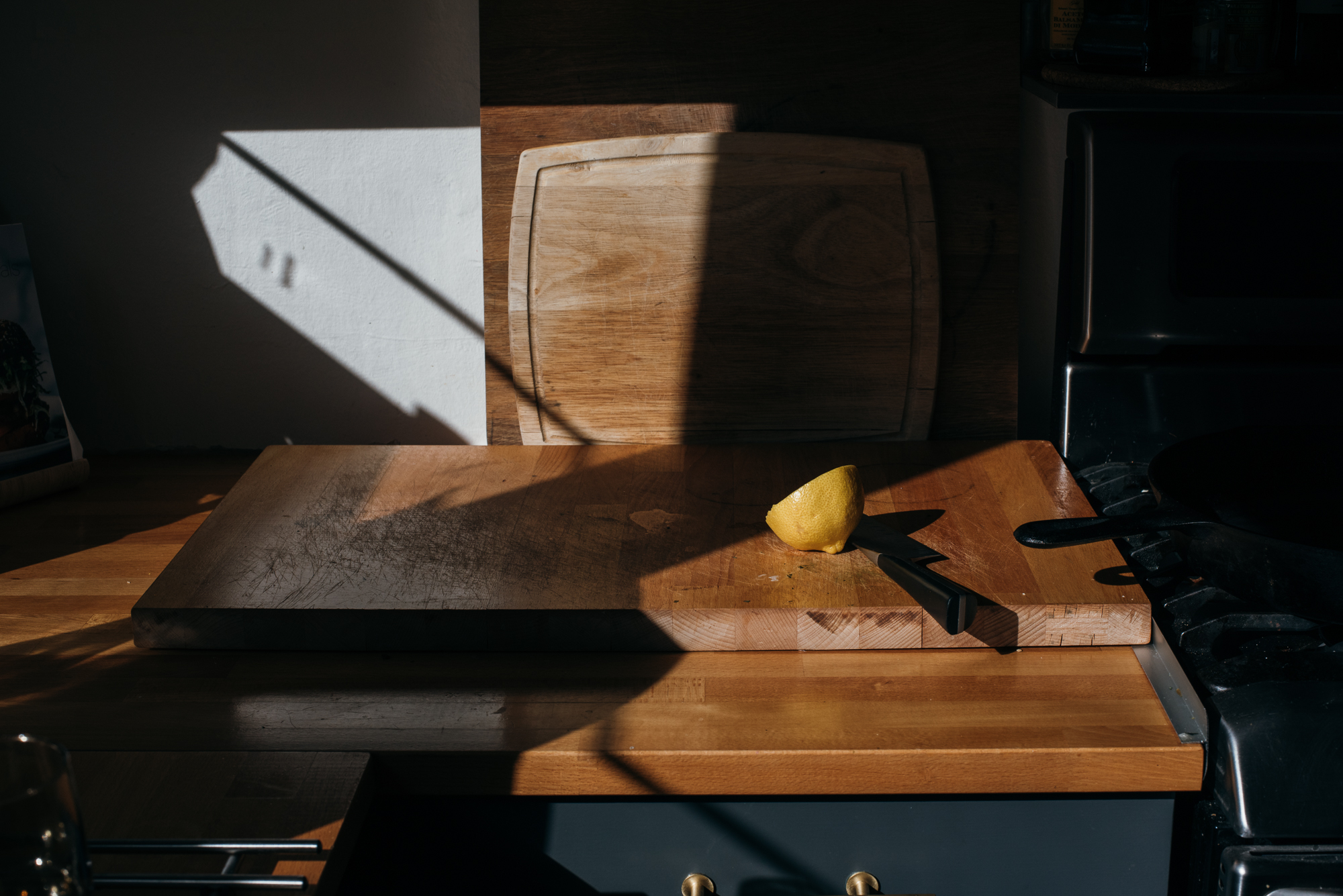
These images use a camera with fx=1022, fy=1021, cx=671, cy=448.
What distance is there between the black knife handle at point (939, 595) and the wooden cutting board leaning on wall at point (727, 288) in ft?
1.45

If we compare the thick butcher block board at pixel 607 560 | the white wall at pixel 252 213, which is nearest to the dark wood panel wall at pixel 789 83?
the white wall at pixel 252 213

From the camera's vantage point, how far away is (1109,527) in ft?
2.77

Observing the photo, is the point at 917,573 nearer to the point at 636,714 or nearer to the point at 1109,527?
the point at 1109,527

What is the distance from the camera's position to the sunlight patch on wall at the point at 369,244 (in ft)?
4.69

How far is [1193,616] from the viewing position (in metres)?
0.87

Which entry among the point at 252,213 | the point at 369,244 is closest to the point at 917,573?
the point at 369,244

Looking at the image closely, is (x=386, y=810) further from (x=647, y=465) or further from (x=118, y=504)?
(x=118, y=504)

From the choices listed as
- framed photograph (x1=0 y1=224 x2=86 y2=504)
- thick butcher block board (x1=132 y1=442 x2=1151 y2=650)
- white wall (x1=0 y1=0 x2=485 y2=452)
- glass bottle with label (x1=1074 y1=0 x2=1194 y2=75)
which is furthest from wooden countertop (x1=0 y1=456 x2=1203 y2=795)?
glass bottle with label (x1=1074 y1=0 x2=1194 y2=75)

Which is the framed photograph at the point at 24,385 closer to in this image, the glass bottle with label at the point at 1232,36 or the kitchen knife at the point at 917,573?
the kitchen knife at the point at 917,573

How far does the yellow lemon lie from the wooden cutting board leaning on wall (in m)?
0.34

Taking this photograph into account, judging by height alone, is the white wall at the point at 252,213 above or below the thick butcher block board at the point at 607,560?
above

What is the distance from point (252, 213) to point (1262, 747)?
1368 mm

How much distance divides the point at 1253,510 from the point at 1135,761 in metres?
0.37

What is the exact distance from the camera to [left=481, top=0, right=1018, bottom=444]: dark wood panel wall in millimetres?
1292
